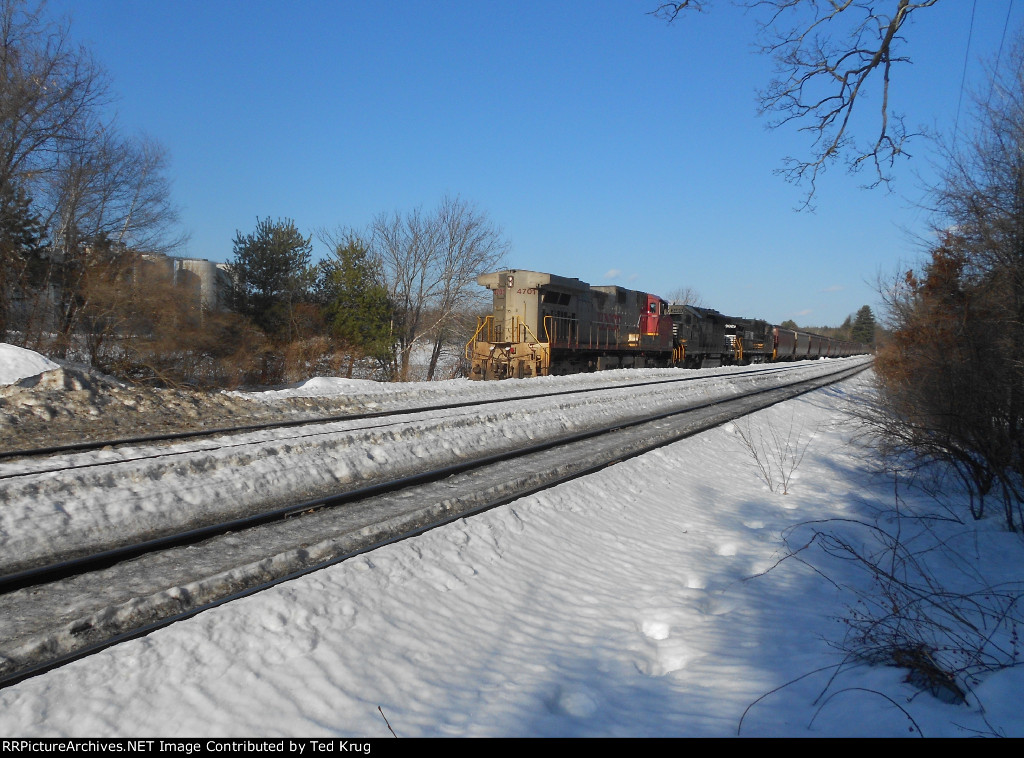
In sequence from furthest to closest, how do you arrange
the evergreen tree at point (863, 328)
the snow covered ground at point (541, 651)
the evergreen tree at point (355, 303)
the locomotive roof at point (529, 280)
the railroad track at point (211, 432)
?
the evergreen tree at point (863, 328) → the evergreen tree at point (355, 303) → the locomotive roof at point (529, 280) → the railroad track at point (211, 432) → the snow covered ground at point (541, 651)

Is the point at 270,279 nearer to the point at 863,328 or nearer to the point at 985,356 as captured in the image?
the point at 985,356

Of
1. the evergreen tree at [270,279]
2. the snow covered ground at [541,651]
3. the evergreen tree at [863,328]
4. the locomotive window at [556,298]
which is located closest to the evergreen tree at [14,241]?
the evergreen tree at [270,279]

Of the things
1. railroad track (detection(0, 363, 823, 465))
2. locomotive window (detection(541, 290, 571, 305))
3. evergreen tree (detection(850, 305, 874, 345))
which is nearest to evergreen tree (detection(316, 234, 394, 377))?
locomotive window (detection(541, 290, 571, 305))

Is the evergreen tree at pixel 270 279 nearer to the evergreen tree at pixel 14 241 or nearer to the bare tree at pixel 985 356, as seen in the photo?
the evergreen tree at pixel 14 241

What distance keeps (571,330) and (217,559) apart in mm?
19235

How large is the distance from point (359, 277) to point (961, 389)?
2664 centimetres

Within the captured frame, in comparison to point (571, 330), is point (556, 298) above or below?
above

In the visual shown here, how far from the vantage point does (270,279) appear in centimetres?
2802

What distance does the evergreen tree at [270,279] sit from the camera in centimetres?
2731

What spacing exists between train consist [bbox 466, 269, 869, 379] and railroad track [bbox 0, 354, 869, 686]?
13.5 metres

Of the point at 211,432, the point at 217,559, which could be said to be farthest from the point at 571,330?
the point at 217,559

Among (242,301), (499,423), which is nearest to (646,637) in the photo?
(499,423)

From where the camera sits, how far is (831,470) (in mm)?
9633

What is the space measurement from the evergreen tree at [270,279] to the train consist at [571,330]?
9652 mm
